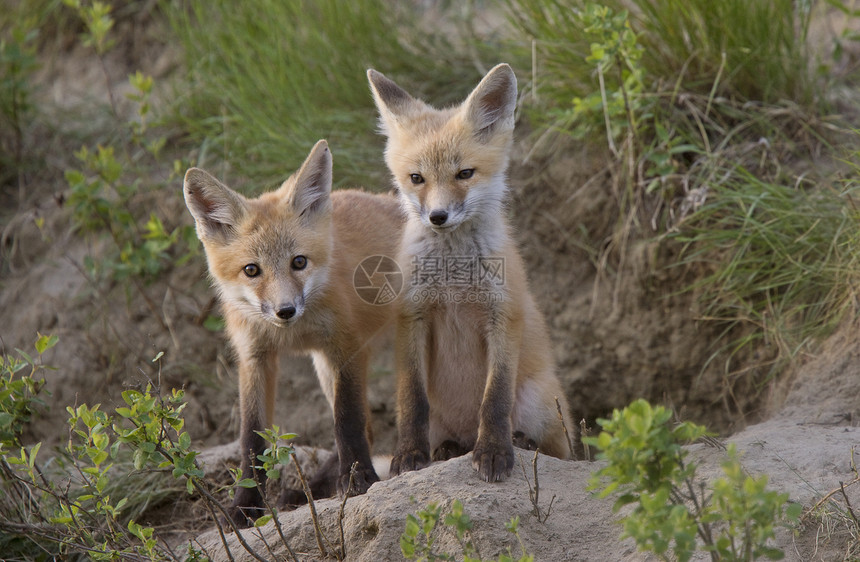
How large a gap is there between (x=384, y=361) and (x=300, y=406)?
586 mm

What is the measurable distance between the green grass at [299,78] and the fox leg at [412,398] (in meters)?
1.77

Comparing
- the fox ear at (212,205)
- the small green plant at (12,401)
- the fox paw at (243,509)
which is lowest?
the fox paw at (243,509)

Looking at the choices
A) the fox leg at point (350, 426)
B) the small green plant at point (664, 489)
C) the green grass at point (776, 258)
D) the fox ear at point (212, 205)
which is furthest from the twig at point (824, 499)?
the fox ear at point (212, 205)

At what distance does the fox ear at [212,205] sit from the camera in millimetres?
3209

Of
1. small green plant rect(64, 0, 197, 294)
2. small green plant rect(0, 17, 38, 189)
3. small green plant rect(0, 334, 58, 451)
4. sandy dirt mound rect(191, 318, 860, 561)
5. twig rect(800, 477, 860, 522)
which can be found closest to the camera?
twig rect(800, 477, 860, 522)

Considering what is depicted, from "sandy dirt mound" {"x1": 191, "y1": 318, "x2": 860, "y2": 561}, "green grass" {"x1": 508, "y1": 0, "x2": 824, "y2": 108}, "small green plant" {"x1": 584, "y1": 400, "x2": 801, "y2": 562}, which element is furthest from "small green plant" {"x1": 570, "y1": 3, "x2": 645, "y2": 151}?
"small green plant" {"x1": 584, "y1": 400, "x2": 801, "y2": 562}

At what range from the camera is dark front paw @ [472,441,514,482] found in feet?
9.21

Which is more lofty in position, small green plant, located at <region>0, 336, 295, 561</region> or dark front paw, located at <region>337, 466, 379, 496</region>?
small green plant, located at <region>0, 336, 295, 561</region>

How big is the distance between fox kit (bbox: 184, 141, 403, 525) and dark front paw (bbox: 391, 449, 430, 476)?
130mm

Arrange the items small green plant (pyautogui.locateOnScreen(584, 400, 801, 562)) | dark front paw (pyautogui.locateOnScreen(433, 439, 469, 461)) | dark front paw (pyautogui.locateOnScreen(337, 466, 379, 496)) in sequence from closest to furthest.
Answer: small green plant (pyautogui.locateOnScreen(584, 400, 801, 562)) < dark front paw (pyautogui.locateOnScreen(337, 466, 379, 496)) < dark front paw (pyautogui.locateOnScreen(433, 439, 469, 461))

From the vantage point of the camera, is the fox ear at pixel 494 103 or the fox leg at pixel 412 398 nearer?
the fox leg at pixel 412 398

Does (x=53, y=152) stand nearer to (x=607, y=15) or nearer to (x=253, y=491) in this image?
(x=253, y=491)

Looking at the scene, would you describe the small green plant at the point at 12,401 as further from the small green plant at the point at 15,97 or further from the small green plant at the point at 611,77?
the small green plant at the point at 15,97

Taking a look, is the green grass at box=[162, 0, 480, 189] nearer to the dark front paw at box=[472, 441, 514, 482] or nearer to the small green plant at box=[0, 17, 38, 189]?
the small green plant at box=[0, 17, 38, 189]
